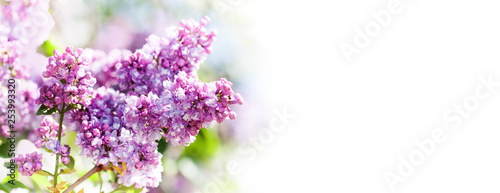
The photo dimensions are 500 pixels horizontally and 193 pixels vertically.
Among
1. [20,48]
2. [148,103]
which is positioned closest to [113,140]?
[148,103]

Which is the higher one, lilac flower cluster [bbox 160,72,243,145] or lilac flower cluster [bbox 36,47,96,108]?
lilac flower cluster [bbox 36,47,96,108]

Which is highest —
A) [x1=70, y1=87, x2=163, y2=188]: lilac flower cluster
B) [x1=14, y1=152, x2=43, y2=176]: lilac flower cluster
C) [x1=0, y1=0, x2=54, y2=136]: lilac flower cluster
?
[x1=0, y1=0, x2=54, y2=136]: lilac flower cluster

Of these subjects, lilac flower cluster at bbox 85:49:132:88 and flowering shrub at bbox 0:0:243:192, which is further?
lilac flower cluster at bbox 85:49:132:88

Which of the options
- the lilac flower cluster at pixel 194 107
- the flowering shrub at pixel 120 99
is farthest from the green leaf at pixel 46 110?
the lilac flower cluster at pixel 194 107

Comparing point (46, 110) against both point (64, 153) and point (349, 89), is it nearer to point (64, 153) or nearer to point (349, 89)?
point (64, 153)

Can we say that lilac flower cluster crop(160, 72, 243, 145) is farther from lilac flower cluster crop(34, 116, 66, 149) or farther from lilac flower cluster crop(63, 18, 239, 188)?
lilac flower cluster crop(34, 116, 66, 149)

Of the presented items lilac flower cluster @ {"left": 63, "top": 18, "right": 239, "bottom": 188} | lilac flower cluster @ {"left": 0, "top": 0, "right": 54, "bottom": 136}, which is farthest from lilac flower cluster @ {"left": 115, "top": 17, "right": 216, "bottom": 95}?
lilac flower cluster @ {"left": 0, "top": 0, "right": 54, "bottom": 136}
